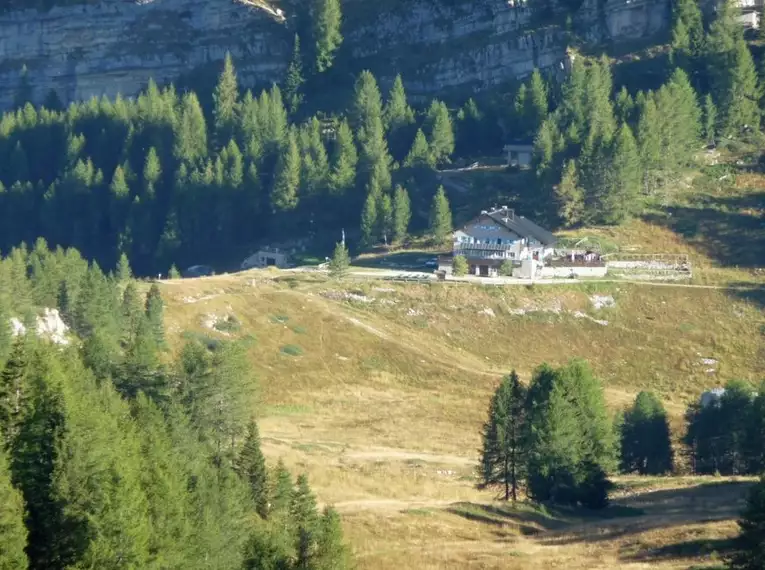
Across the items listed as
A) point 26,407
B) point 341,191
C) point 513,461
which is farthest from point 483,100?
point 26,407

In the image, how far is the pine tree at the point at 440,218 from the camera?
142m

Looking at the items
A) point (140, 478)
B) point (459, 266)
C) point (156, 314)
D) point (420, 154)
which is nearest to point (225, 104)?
point (420, 154)

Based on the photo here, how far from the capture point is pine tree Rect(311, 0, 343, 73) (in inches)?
7421

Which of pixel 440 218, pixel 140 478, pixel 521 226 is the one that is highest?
pixel 440 218

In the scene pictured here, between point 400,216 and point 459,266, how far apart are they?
17820 millimetres

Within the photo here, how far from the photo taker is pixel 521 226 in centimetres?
13288

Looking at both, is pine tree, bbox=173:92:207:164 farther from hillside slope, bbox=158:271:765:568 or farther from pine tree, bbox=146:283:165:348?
pine tree, bbox=146:283:165:348

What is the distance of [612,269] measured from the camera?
13025 cm

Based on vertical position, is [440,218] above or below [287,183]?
below

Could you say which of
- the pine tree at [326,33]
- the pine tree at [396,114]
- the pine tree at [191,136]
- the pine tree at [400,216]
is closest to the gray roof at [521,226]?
the pine tree at [400,216]

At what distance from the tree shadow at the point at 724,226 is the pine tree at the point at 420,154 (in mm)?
27797

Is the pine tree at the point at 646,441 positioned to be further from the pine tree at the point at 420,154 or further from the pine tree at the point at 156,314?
the pine tree at the point at 420,154

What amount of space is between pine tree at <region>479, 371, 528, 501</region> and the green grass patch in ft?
119

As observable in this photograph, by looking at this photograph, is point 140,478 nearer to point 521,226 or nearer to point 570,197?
point 521,226
